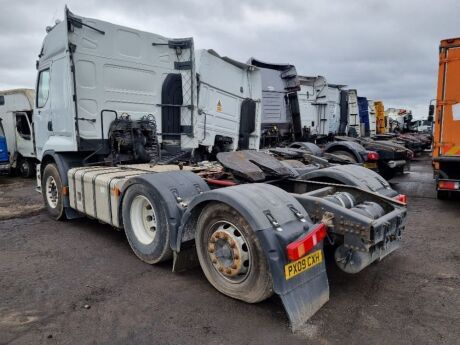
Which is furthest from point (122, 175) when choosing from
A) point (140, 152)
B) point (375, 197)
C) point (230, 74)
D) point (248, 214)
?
point (230, 74)

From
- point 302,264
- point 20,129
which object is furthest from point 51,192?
point 20,129

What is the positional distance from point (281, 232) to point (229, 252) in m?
0.60

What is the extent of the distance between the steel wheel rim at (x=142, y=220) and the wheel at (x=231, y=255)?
0.92 metres

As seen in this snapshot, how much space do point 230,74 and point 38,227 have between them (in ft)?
16.7

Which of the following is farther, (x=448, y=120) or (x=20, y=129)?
(x=20, y=129)

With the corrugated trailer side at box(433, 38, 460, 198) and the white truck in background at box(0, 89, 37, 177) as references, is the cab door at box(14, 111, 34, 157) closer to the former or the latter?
the white truck in background at box(0, 89, 37, 177)

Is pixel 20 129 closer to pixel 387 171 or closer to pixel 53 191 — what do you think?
pixel 53 191

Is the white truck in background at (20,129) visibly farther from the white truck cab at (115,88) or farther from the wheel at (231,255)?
the wheel at (231,255)

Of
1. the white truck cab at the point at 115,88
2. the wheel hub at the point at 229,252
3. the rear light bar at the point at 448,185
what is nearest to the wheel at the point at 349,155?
the rear light bar at the point at 448,185

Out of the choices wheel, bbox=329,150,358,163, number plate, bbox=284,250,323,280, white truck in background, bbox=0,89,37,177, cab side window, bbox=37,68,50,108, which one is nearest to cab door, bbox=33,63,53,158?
cab side window, bbox=37,68,50,108

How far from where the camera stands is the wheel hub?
10.8ft

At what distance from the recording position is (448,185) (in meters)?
7.20

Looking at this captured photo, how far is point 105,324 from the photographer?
10.2 ft

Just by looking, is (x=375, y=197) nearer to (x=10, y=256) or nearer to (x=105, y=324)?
(x=105, y=324)
